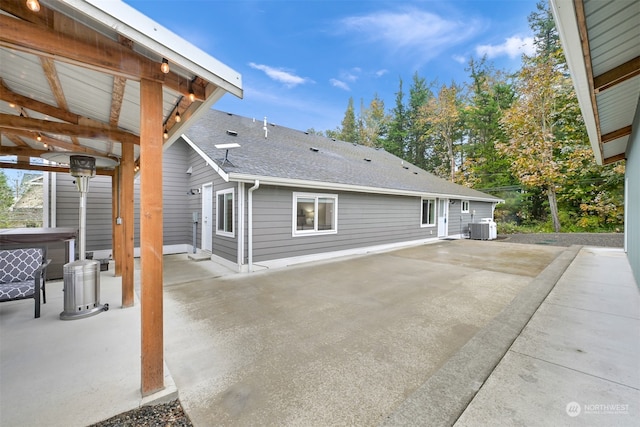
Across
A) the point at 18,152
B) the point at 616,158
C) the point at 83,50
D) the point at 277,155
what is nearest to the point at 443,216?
the point at 616,158

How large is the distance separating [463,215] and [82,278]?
14719 millimetres

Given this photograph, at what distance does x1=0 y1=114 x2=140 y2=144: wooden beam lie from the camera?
10.3ft

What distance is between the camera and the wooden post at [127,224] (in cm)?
370

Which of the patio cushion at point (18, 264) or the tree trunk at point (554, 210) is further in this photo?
the tree trunk at point (554, 210)

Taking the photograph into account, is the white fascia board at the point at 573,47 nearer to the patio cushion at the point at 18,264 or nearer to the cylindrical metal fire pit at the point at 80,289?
the cylindrical metal fire pit at the point at 80,289

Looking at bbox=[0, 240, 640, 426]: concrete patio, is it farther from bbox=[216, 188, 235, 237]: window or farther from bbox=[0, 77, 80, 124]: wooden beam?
bbox=[0, 77, 80, 124]: wooden beam

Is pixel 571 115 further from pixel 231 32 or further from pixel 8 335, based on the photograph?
pixel 8 335

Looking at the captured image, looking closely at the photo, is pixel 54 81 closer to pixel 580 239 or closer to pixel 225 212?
pixel 225 212

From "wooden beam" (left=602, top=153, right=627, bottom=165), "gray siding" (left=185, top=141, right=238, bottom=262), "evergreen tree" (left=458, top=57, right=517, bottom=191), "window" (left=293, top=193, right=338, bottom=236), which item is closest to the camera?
"gray siding" (left=185, top=141, right=238, bottom=262)

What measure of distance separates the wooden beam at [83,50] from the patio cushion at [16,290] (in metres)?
2.99

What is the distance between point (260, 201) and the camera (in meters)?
6.03

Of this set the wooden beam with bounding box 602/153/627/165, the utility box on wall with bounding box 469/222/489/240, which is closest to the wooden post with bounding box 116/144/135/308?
the wooden beam with bounding box 602/153/627/165

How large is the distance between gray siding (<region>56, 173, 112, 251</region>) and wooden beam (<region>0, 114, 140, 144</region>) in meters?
4.30

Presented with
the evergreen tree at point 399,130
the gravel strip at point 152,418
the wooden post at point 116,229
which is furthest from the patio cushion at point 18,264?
the evergreen tree at point 399,130
